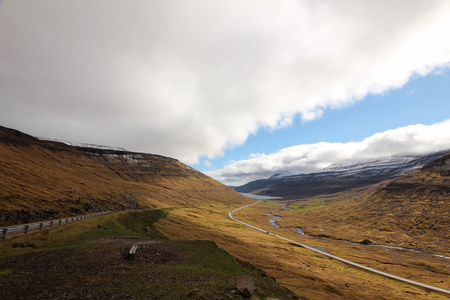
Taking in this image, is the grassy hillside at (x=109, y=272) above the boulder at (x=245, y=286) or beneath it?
beneath

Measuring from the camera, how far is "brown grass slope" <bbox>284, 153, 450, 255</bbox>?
103 m

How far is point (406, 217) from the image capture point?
4975 inches

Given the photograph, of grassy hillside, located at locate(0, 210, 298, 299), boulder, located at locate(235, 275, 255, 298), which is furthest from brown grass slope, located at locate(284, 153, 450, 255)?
boulder, located at locate(235, 275, 255, 298)

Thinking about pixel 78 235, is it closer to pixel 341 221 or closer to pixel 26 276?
pixel 26 276

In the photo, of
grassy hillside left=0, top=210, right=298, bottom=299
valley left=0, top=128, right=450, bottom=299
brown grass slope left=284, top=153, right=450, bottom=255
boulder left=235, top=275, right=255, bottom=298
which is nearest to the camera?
grassy hillside left=0, top=210, right=298, bottom=299

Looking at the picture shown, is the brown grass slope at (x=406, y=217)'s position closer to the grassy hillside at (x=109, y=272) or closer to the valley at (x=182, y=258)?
the valley at (x=182, y=258)

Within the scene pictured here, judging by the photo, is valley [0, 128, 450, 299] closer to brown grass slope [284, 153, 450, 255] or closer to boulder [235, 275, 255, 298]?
boulder [235, 275, 255, 298]

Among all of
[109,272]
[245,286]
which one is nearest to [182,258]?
[109,272]

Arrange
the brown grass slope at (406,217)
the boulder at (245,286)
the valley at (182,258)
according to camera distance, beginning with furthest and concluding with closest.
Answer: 1. the brown grass slope at (406,217)
2. the boulder at (245,286)
3. the valley at (182,258)

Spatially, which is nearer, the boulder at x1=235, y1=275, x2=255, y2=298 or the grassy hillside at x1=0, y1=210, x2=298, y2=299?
the grassy hillside at x1=0, y1=210, x2=298, y2=299

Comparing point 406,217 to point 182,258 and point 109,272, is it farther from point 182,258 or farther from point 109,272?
point 109,272

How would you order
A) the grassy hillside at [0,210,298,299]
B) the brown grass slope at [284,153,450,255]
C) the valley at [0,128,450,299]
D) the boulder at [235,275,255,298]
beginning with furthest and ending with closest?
the brown grass slope at [284,153,450,255] < the boulder at [235,275,255,298] < the valley at [0,128,450,299] < the grassy hillside at [0,210,298,299]

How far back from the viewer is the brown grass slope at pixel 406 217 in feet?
338

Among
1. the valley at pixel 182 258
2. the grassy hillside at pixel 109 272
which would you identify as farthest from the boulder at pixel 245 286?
the valley at pixel 182 258
